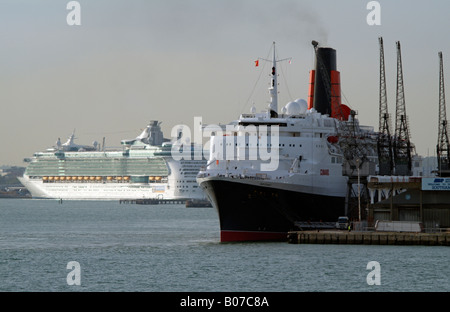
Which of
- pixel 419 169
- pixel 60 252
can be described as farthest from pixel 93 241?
pixel 419 169

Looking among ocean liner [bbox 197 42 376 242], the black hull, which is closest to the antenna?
ocean liner [bbox 197 42 376 242]

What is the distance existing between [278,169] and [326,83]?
701 inches

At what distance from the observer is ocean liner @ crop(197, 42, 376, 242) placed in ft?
212

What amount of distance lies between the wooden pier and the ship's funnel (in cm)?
2267

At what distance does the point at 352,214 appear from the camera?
232 feet

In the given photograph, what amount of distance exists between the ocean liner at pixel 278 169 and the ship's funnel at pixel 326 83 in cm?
710

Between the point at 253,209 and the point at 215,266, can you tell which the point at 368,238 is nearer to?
the point at 253,209

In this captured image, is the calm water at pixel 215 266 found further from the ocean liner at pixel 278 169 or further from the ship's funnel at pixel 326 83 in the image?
the ship's funnel at pixel 326 83

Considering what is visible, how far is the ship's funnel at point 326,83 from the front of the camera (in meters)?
82.8

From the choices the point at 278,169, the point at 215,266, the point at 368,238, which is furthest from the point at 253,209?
the point at 215,266

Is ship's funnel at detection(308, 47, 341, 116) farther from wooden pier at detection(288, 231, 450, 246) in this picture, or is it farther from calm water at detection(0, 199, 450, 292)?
wooden pier at detection(288, 231, 450, 246)

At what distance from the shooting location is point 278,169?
6719cm
